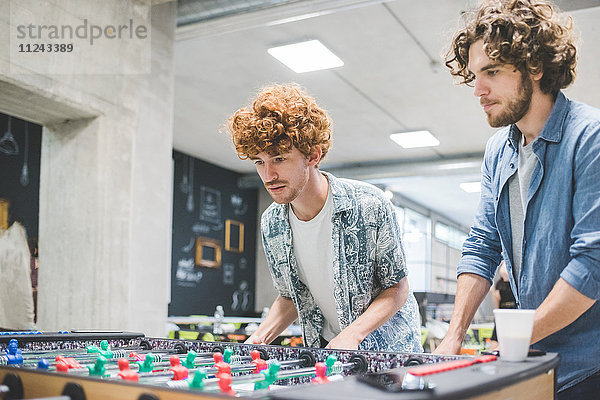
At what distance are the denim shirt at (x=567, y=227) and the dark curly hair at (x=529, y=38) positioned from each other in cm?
9

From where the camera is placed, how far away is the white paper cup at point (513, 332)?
3.92 ft

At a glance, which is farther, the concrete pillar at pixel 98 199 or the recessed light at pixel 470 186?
the recessed light at pixel 470 186

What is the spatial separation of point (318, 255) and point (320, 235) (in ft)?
0.24

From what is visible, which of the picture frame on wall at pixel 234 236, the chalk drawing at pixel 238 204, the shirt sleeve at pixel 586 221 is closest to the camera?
the shirt sleeve at pixel 586 221

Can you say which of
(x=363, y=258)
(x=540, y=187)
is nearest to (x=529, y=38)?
(x=540, y=187)

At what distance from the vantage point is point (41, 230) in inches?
162

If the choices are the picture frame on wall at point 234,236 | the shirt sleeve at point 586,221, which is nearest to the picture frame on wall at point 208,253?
the picture frame on wall at point 234,236

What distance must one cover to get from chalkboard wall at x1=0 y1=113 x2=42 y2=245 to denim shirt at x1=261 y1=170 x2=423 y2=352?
4978 mm

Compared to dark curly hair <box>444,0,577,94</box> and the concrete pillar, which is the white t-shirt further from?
the concrete pillar

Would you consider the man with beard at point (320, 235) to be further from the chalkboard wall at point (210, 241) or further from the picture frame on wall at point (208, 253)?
the picture frame on wall at point (208, 253)

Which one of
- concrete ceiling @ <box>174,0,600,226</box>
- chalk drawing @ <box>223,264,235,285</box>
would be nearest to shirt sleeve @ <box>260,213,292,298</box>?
concrete ceiling @ <box>174,0,600,226</box>

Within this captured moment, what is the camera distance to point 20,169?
656 cm

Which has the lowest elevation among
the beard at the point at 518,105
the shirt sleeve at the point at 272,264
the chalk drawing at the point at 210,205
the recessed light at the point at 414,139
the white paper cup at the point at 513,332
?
the white paper cup at the point at 513,332

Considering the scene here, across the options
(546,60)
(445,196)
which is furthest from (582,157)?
(445,196)
